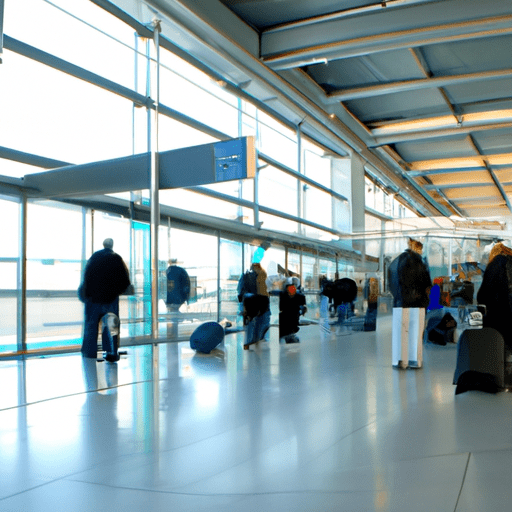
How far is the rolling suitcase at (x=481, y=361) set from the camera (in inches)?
228

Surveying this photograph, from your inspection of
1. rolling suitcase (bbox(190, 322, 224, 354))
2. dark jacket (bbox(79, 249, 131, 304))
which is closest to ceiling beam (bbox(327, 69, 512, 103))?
rolling suitcase (bbox(190, 322, 224, 354))

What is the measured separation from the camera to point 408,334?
8.22 m

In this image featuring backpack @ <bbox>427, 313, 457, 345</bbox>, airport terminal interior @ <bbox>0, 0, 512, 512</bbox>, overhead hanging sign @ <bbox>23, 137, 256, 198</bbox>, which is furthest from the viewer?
backpack @ <bbox>427, 313, 457, 345</bbox>

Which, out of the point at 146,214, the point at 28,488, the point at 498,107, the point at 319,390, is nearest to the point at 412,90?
the point at 498,107

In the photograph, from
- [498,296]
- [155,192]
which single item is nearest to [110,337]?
[155,192]

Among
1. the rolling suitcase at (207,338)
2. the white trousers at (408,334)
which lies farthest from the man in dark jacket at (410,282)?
the rolling suitcase at (207,338)

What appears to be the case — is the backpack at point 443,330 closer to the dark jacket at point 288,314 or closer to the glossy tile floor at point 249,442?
the dark jacket at point 288,314

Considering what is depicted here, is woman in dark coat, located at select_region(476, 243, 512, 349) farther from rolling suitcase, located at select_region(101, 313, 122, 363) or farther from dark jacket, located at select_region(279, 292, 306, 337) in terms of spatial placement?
dark jacket, located at select_region(279, 292, 306, 337)

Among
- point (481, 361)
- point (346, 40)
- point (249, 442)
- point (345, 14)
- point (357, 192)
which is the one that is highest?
point (345, 14)

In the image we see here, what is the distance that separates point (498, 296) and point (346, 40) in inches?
275

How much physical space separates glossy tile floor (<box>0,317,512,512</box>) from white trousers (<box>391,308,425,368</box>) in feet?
1.50

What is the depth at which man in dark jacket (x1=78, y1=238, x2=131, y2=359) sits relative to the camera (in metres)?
8.98

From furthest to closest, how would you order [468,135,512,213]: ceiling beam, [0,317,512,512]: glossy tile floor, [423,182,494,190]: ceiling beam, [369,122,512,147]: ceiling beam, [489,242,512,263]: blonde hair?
[423,182,494,190]: ceiling beam
[468,135,512,213]: ceiling beam
[369,122,512,147]: ceiling beam
[489,242,512,263]: blonde hair
[0,317,512,512]: glossy tile floor

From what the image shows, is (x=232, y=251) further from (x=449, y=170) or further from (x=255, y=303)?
(x=449, y=170)
